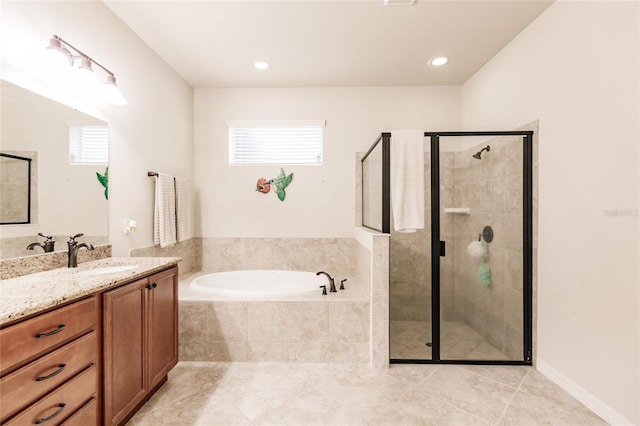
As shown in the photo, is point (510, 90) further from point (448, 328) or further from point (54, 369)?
Answer: point (54, 369)

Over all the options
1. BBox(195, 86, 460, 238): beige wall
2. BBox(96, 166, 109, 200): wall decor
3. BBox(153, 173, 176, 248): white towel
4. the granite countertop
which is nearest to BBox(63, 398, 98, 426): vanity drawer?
the granite countertop

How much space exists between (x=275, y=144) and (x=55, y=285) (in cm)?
254

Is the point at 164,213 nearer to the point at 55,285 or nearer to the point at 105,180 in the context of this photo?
the point at 105,180

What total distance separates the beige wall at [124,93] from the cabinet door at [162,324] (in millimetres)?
643

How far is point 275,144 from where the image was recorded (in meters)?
3.46

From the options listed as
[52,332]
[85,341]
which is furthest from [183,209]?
[52,332]

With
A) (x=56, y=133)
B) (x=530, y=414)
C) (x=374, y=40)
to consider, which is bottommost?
(x=530, y=414)

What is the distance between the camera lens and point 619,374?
1575 mm

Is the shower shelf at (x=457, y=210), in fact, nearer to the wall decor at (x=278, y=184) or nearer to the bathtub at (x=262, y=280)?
the bathtub at (x=262, y=280)

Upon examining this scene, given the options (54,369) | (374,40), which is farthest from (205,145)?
(54,369)

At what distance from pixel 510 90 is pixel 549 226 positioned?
1230 millimetres

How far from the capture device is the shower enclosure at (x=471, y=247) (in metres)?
2.28

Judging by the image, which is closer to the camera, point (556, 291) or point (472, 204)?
point (556, 291)

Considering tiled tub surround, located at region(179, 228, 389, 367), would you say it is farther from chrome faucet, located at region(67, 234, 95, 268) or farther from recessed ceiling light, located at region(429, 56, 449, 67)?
recessed ceiling light, located at region(429, 56, 449, 67)
